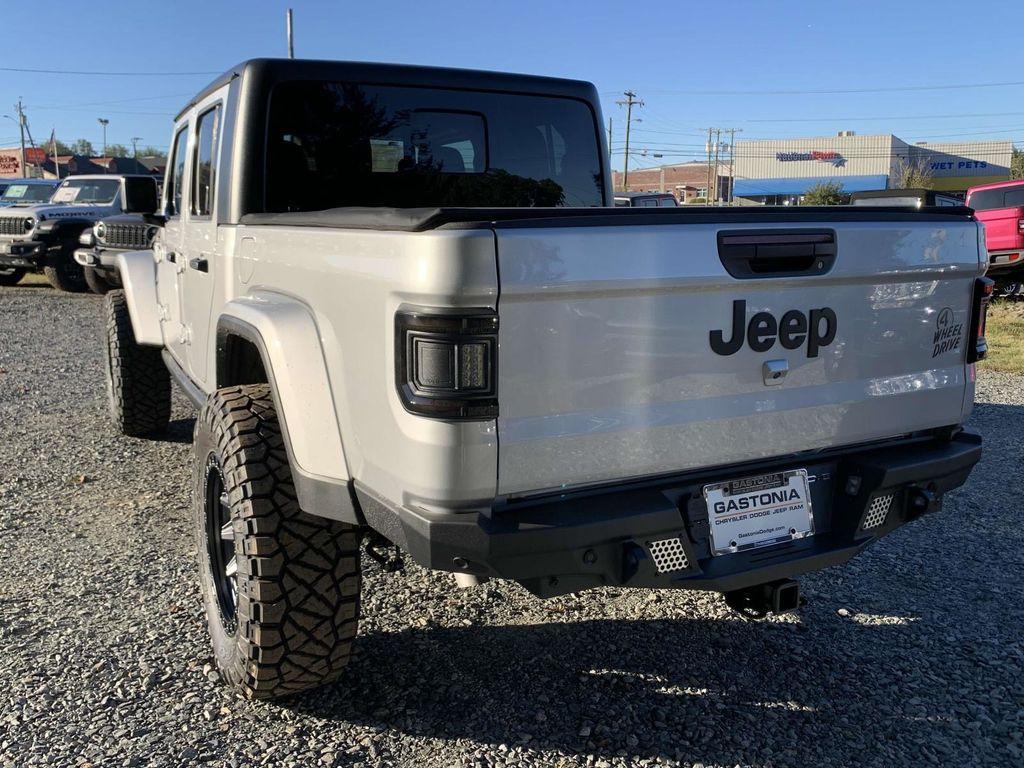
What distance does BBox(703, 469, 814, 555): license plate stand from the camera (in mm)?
2602

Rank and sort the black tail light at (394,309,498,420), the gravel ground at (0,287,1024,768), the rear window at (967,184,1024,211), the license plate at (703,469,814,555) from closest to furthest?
the black tail light at (394,309,498,420) → the license plate at (703,469,814,555) → the gravel ground at (0,287,1024,768) → the rear window at (967,184,1024,211)

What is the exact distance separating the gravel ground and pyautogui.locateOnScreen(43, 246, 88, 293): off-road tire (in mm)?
11959

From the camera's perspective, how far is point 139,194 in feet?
15.9

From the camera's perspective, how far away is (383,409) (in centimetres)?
225

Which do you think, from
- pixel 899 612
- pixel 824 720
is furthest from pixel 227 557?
pixel 899 612

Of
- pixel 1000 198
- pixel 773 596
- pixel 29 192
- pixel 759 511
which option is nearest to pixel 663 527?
pixel 759 511

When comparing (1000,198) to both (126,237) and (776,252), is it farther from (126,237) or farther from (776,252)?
(776,252)

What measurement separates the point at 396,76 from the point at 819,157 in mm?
81471

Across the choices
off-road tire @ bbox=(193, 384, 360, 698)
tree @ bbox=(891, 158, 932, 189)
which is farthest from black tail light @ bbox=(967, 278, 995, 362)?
tree @ bbox=(891, 158, 932, 189)

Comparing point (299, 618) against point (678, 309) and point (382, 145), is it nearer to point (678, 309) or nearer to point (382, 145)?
point (678, 309)

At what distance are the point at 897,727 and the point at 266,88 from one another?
321cm

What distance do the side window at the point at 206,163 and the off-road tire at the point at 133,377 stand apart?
1974 millimetres

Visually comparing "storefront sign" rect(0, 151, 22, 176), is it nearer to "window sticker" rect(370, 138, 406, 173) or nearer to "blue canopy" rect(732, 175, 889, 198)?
"blue canopy" rect(732, 175, 889, 198)

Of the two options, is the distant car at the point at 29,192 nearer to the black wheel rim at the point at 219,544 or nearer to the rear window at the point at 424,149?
the rear window at the point at 424,149
